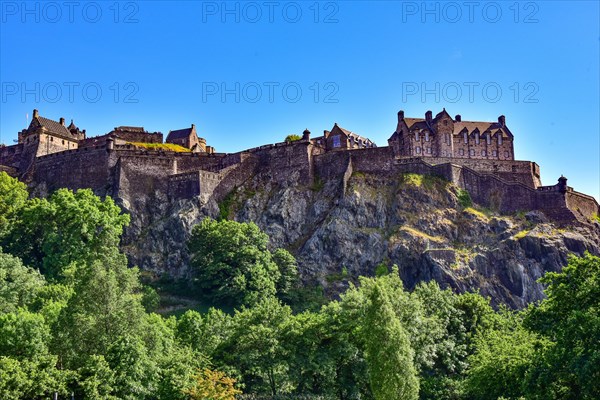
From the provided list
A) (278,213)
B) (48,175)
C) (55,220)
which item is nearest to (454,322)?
(278,213)

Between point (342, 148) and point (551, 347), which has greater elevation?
point (342, 148)

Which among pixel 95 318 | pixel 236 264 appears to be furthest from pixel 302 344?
pixel 236 264

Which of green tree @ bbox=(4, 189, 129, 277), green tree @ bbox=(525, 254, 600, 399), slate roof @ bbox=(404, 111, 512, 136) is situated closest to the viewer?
green tree @ bbox=(525, 254, 600, 399)

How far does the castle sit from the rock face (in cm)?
147

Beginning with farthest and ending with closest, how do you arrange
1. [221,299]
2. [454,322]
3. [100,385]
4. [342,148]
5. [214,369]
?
[342,148] → [221,299] → [454,322] → [214,369] → [100,385]

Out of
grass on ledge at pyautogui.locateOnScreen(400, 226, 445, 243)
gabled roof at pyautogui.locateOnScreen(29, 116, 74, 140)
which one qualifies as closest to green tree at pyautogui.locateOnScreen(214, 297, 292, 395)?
grass on ledge at pyautogui.locateOnScreen(400, 226, 445, 243)

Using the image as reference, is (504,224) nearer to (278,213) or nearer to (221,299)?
(278,213)

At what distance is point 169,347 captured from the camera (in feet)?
165

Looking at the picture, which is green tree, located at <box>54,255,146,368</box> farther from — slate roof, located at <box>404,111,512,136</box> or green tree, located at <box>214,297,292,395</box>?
slate roof, located at <box>404,111,512,136</box>

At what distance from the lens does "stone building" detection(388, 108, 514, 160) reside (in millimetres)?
93375

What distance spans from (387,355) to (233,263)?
33.2 metres

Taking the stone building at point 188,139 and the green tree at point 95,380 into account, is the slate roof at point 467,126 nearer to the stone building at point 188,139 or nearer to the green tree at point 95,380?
the stone building at point 188,139

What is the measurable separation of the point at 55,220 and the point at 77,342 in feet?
112

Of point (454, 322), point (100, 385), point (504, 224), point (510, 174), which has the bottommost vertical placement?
point (100, 385)
